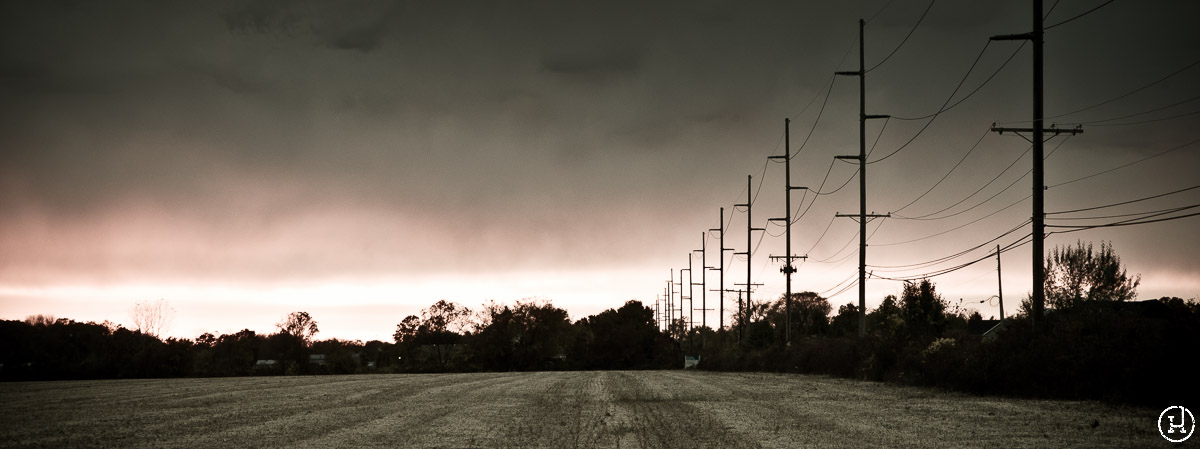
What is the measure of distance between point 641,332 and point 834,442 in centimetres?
15187

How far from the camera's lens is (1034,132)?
24484 mm

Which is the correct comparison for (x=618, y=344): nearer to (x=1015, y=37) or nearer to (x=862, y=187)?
(x=862, y=187)

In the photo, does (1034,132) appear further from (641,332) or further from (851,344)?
(641,332)

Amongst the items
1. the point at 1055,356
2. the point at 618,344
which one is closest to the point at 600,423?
the point at 1055,356

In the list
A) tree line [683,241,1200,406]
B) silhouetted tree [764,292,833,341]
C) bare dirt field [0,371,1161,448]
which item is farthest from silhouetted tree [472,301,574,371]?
bare dirt field [0,371,1161,448]

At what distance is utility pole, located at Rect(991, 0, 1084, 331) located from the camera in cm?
2298

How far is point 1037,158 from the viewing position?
24.1 meters

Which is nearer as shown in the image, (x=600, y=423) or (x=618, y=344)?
(x=600, y=423)

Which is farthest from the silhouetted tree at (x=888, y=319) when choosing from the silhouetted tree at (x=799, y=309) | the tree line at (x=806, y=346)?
the silhouetted tree at (x=799, y=309)

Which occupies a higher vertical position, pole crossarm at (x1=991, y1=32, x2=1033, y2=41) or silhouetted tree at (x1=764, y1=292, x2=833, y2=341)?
pole crossarm at (x1=991, y1=32, x2=1033, y2=41)

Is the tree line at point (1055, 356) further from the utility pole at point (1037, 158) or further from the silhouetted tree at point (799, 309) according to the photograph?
the silhouetted tree at point (799, 309)

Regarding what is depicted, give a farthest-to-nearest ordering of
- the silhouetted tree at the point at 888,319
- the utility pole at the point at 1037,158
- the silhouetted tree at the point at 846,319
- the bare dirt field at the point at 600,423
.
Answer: the silhouetted tree at the point at 846,319 → the silhouetted tree at the point at 888,319 → the utility pole at the point at 1037,158 → the bare dirt field at the point at 600,423

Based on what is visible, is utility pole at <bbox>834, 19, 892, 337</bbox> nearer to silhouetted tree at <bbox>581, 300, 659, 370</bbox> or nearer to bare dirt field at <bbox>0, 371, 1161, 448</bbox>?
bare dirt field at <bbox>0, 371, 1161, 448</bbox>

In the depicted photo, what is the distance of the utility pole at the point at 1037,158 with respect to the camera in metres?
23.0
